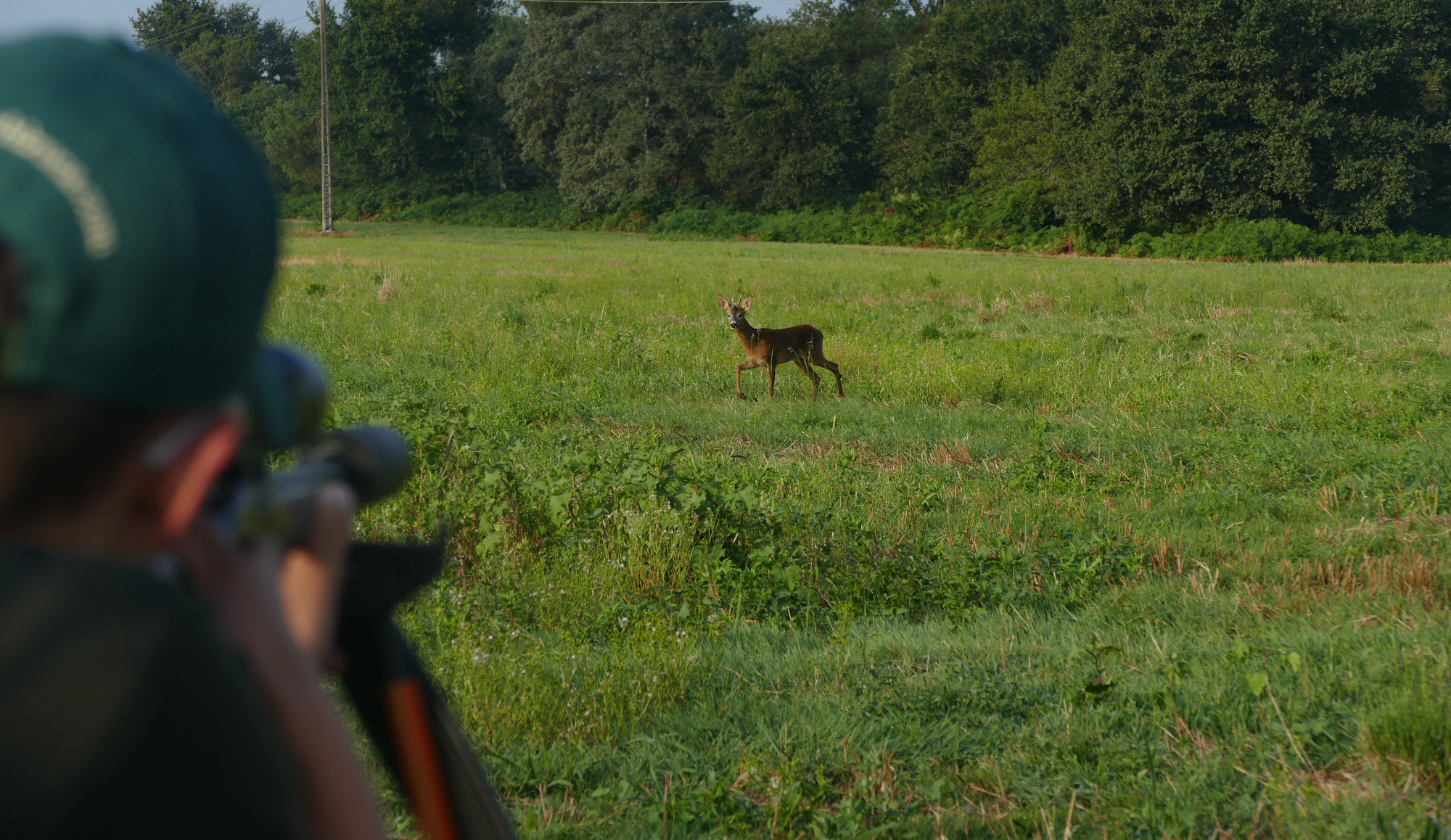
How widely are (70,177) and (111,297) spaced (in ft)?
0.26

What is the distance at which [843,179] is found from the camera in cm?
5509

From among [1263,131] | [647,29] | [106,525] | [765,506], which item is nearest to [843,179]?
[647,29]

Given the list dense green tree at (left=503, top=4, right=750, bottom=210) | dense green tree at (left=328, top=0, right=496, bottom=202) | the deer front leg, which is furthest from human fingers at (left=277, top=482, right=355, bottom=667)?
dense green tree at (left=328, top=0, right=496, bottom=202)

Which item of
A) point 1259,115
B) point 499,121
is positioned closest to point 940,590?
point 1259,115

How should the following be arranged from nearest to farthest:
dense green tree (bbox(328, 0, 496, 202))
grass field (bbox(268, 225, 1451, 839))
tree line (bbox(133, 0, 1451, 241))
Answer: grass field (bbox(268, 225, 1451, 839))
tree line (bbox(133, 0, 1451, 241))
dense green tree (bbox(328, 0, 496, 202))

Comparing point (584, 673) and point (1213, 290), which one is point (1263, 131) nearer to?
point (1213, 290)

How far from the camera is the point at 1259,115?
3709 centimetres

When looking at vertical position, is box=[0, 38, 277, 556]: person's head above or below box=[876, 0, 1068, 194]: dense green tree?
below

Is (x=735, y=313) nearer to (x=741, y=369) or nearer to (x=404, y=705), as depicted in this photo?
(x=741, y=369)

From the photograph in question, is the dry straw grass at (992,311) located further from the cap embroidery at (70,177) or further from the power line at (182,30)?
the power line at (182,30)

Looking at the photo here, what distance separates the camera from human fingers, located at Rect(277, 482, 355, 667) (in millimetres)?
819

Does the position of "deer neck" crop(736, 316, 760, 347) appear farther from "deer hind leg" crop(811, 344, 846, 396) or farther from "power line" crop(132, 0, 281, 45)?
"power line" crop(132, 0, 281, 45)

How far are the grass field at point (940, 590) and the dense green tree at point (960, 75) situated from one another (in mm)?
41348

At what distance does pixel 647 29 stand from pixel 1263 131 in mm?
30280
